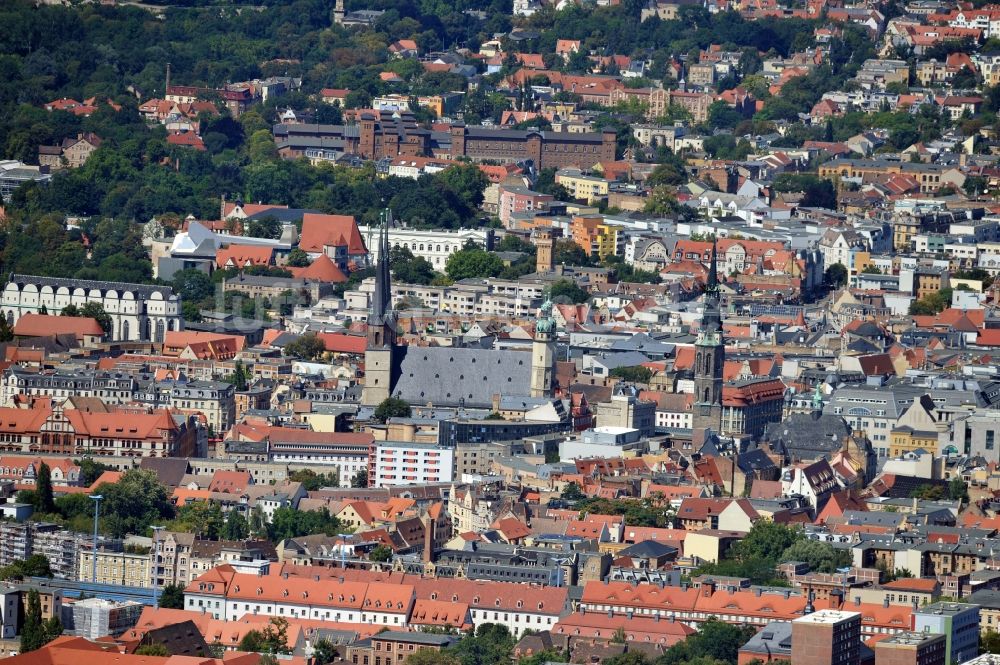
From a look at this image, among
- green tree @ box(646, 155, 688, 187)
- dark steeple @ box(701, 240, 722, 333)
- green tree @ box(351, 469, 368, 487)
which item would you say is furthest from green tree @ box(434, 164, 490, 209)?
green tree @ box(351, 469, 368, 487)

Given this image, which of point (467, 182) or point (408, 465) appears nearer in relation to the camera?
point (408, 465)

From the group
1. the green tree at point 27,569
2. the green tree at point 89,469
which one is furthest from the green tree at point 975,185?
the green tree at point 27,569

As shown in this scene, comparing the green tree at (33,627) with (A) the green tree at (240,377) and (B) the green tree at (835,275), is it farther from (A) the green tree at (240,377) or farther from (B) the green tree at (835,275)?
(B) the green tree at (835,275)

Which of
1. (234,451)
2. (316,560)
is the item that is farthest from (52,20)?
(316,560)

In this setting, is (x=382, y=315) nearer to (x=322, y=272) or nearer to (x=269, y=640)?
(x=322, y=272)

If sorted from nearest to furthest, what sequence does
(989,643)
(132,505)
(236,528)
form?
(989,643) → (236,528) → (132,505)

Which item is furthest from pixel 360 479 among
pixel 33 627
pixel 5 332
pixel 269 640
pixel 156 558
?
pixel 5 332
